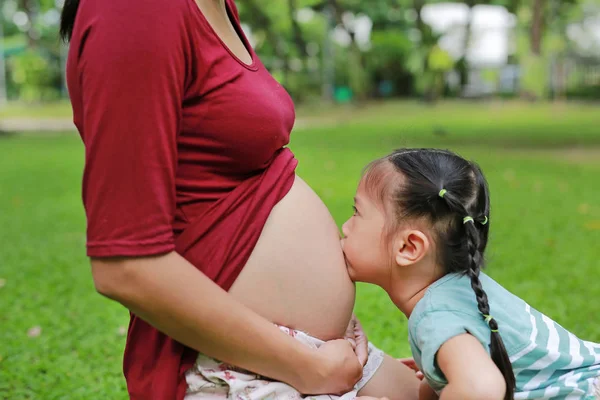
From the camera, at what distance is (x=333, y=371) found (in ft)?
4.31

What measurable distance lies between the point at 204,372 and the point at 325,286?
31 centimetres

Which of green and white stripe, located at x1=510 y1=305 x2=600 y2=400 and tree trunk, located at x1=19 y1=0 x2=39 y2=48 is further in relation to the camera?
tree trunk, located at x1=19 y1=0 x2=39 y2=48

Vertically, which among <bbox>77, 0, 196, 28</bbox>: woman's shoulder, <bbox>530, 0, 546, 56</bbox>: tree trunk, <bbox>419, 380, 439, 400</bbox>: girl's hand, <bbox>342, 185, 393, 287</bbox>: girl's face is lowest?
<bbox>530, 0, 546, 56</bbox>: tree trunk

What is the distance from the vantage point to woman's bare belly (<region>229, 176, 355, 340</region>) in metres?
1.33

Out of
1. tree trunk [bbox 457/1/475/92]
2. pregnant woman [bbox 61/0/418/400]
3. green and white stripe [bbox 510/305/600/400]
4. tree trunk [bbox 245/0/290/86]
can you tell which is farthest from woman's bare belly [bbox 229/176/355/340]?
tree trunk [bbox 457/1/475/92]

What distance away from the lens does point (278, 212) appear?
4.52ft

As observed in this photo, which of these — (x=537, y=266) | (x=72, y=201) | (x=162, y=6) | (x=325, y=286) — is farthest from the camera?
(x=72, y=201)

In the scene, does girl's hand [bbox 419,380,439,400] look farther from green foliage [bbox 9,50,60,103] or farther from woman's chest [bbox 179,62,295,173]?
green foliage [bbox 9,50,60,103]

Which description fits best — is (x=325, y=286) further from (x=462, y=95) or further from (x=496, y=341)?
(x=462, y=95)

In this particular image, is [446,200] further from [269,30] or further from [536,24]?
[269,30]

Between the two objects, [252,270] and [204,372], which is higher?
[252,270]

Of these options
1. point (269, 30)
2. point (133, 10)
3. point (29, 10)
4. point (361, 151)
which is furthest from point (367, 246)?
point (269, 30)

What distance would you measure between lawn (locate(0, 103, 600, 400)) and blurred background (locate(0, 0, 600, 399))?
1cm

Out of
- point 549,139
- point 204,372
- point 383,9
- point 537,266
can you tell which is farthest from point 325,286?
point 383,9
